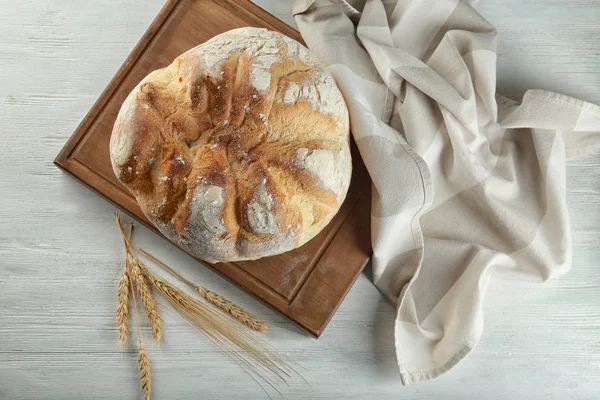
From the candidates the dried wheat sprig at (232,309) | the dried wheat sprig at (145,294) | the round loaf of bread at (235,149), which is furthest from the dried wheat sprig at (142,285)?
the round loaf of bread at (235,149)

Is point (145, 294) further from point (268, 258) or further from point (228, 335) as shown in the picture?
point (268, 258)

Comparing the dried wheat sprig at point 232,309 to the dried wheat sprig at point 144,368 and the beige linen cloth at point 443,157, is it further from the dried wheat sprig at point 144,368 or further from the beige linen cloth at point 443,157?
the beige linen cloth at point 443,157

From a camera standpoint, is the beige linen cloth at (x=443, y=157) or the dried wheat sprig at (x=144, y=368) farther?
the dried wheat sprig at (x=144, y=368)

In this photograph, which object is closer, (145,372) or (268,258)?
(268,258)

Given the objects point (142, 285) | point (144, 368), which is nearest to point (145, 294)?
point (142, 285)

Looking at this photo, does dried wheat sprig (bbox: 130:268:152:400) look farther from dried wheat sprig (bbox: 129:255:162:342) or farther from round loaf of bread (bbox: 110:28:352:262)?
round loaf of bread (bbox: 110:28:352:262)

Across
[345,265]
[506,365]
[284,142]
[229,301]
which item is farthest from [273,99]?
[506,365]

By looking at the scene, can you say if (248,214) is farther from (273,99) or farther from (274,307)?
(274,307)

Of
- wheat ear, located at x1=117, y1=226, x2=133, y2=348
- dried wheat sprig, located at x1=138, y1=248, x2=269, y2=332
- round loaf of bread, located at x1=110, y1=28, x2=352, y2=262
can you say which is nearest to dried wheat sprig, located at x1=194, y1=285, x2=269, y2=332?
Result: dried wheat sprig, located at x1=138, y1=248, x2=269, y2=332
